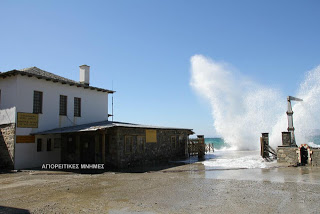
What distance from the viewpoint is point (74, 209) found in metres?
7.39

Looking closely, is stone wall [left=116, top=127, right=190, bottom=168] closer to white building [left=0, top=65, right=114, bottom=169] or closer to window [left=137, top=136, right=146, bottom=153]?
window [left=137, top=136, right=146, bottom=153]

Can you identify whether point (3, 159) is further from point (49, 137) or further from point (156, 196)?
point (156, 196)

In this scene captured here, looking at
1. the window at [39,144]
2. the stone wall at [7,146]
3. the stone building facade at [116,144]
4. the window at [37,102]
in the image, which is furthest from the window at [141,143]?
the stone wall at [7,146]

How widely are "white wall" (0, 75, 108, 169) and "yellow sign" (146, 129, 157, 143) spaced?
21.8ft

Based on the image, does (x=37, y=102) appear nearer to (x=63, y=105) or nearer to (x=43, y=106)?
(x=43, y=106)

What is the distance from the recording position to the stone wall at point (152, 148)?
17.0 meters

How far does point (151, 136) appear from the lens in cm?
2002

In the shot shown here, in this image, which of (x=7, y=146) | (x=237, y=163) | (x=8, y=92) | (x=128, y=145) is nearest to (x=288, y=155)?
(x=237, y=163)

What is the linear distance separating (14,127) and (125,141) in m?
7.52

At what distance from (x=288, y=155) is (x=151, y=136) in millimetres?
9609

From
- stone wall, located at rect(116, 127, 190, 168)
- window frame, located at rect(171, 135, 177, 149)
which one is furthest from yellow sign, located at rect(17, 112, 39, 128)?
window frame, located at rect(171, 135, 177, 149)

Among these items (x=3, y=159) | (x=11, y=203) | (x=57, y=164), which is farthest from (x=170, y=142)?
(x=11, y=203)

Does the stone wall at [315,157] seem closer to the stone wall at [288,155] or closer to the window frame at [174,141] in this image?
the stone wall at [288,155]

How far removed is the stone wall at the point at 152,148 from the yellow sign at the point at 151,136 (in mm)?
263
